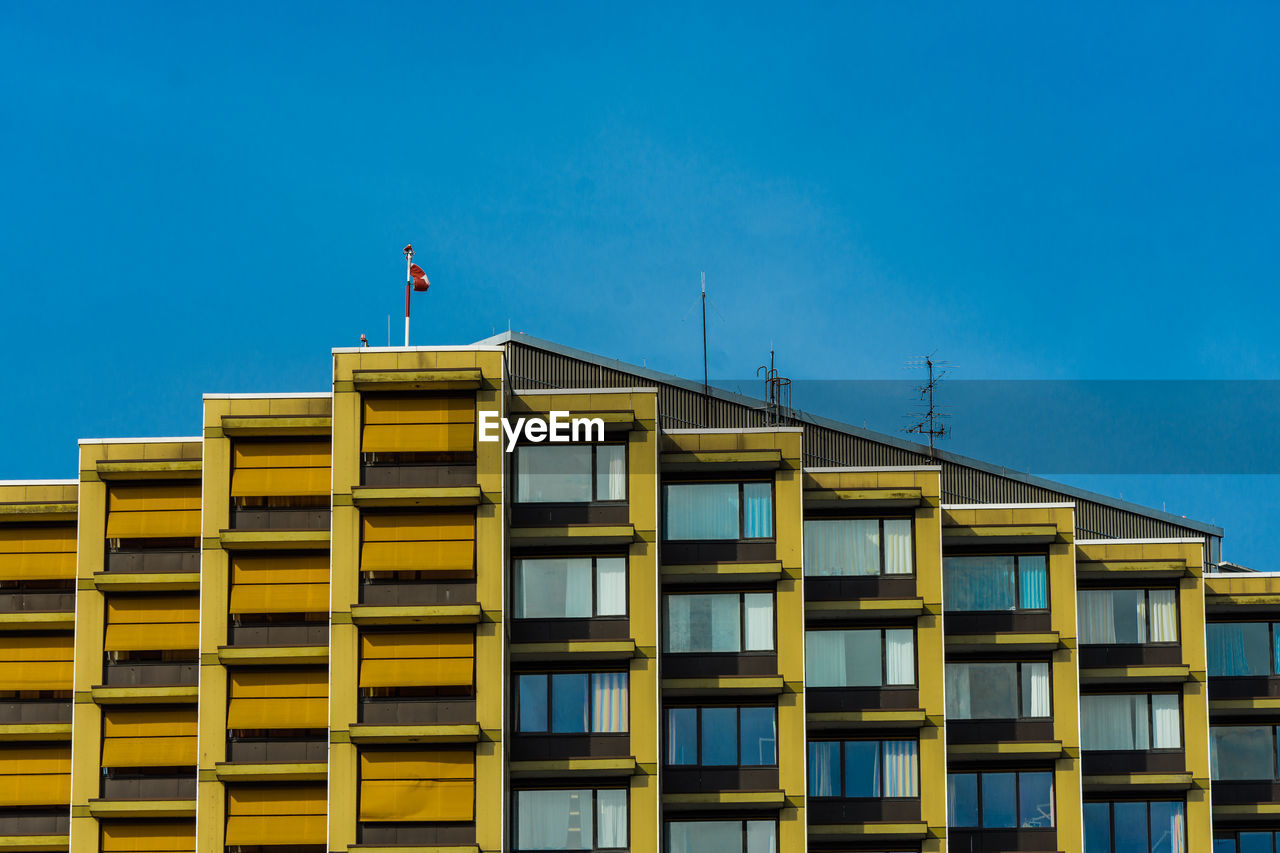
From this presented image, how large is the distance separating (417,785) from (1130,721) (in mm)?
27986

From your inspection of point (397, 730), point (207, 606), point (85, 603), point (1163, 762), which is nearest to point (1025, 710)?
point (1163, 762)

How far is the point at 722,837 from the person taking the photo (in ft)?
205

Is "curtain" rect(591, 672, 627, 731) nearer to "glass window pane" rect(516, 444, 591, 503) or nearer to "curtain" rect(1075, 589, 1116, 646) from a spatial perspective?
"glass window pane" rect(516, 444, 591, 503)

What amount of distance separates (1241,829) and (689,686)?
24.1 m

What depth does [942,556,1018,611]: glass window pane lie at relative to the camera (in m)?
67.8

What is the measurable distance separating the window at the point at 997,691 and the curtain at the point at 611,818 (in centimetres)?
1391

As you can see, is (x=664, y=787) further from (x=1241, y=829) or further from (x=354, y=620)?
(x=1241, y=829)

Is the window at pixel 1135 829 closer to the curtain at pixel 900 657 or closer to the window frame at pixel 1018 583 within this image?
the window frame at pixel 1018 583

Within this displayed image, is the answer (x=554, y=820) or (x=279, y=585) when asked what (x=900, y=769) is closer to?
(x=554, y=820)

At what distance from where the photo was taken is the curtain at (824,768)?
65.1 m

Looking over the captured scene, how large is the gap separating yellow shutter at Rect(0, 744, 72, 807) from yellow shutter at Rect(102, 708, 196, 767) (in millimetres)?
3242

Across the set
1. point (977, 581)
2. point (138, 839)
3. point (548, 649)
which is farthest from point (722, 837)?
point (138, 839)

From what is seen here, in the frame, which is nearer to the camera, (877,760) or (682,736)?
(682,736)

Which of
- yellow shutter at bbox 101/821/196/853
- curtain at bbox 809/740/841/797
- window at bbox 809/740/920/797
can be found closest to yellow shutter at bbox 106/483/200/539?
yellow shutter at bbox 101/821/196/853
